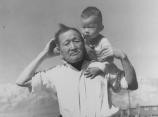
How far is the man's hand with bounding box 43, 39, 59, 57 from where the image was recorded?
2865 millimetres

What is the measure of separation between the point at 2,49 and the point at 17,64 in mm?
172

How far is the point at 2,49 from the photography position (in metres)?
3.01

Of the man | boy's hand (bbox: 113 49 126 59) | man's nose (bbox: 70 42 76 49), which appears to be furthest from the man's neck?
boy's hand (bbox: 113 49 126 59)

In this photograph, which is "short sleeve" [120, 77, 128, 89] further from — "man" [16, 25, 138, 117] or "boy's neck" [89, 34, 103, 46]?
"boy's neck" [89, 34, 103, 46]

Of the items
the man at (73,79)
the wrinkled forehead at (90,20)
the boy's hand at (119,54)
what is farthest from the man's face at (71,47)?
the boy's hand at (119,54)

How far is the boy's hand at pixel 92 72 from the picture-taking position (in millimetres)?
2842

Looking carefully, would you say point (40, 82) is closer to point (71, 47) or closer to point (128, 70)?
point (71, 47)

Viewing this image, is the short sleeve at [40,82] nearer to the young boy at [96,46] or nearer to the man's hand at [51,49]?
the man's hand at [51,49]

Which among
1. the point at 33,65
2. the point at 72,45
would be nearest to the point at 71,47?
the point at 72,45

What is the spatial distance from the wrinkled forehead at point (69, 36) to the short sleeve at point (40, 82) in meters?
0.26

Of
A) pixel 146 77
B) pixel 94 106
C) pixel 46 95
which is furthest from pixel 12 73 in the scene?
pixel 146 77

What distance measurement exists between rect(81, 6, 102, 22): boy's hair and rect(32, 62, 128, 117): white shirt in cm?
33

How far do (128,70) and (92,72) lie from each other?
24 centimetres

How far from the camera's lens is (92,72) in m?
2.85
